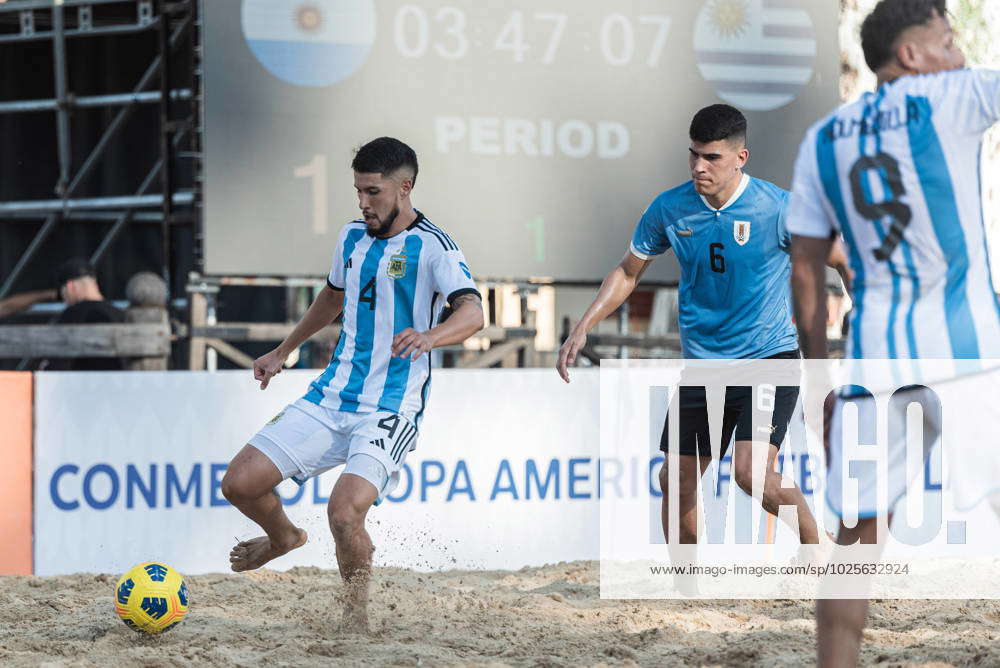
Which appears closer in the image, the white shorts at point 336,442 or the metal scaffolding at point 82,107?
the white shorts at point 336,442

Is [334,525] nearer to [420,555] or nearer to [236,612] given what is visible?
[236,612]

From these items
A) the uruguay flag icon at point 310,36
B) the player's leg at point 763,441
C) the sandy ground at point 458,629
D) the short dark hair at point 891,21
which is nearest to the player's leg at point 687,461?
the player's leg at point 763,441

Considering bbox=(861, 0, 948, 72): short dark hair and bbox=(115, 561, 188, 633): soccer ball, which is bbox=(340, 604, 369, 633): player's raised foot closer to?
bbox=(115, 561, 188, 633): soccer ball

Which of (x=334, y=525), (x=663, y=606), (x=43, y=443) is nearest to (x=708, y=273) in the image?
(x=663, y=606)

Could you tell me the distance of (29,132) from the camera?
13.1m

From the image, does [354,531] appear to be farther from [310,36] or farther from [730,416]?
[310,36]

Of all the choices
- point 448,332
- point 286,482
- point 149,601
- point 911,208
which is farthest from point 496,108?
point 911,208

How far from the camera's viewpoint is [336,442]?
213 inches

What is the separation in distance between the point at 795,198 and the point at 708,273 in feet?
7.41

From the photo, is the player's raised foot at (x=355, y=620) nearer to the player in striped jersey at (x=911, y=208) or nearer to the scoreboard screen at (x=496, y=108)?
the player in striped jersey at (x=911, y=208)

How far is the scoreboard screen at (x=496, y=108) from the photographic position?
31.2ft

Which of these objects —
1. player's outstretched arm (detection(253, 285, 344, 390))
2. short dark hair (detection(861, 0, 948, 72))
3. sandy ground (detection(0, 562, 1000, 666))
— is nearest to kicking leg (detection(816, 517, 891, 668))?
sandy ground (detection(0, 562, 1000, 666))

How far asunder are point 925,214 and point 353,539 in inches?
106

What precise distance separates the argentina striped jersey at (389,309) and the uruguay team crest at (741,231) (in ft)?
4.48
